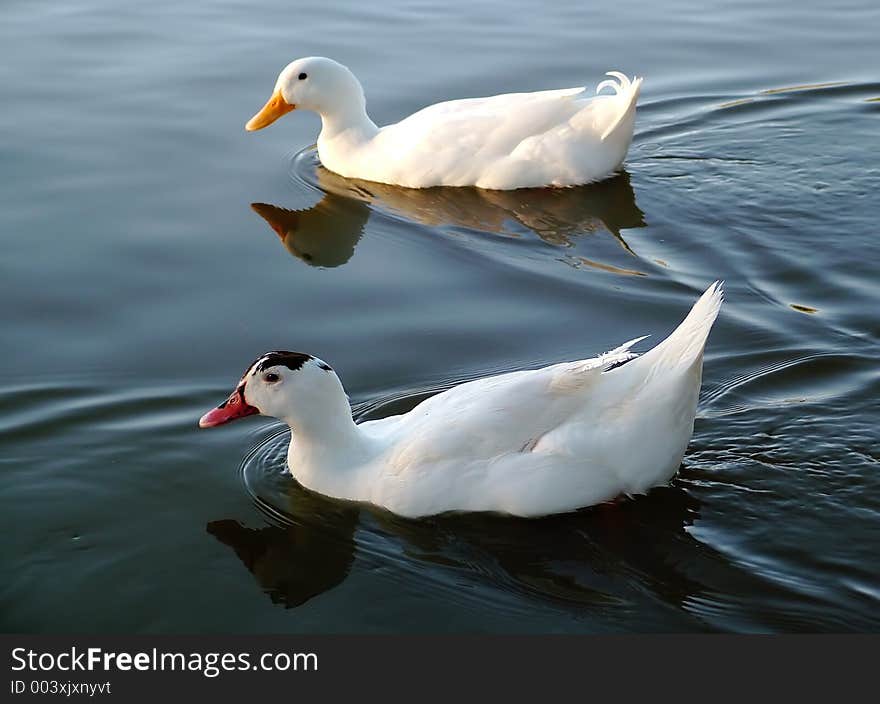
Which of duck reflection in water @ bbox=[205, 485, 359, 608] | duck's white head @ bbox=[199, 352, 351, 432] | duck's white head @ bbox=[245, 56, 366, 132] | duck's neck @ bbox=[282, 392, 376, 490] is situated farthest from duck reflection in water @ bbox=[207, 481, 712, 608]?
duck's white head @ bbox=[245, 56, 366, 132]

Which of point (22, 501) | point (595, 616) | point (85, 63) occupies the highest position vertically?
point (85, 63)

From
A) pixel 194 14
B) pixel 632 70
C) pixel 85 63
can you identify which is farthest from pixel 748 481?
pixel 194 14

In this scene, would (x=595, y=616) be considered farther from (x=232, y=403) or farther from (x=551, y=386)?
(x=232, y=403)

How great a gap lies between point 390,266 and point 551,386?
2.99 meters

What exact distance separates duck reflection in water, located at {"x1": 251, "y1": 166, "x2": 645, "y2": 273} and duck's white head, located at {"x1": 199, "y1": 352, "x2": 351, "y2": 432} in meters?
2.93

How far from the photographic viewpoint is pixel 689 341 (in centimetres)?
579

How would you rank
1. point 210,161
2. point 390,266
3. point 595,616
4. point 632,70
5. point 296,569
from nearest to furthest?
point 595,616, point 296,569, point 390,266, point 210,161, point 632,70

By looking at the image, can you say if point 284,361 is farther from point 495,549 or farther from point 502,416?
point 495,549

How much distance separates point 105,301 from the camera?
799cm

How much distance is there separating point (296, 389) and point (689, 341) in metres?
1.68

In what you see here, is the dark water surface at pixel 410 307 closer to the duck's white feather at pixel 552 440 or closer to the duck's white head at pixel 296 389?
the duck's white feather at pixel 552 440

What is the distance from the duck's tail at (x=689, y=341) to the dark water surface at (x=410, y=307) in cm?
58

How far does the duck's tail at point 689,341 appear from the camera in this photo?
18.9ft

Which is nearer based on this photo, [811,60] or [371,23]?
[811,60]
